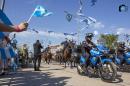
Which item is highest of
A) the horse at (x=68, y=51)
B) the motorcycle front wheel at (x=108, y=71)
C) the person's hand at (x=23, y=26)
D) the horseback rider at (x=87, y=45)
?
the horse at (x=68, y=51)

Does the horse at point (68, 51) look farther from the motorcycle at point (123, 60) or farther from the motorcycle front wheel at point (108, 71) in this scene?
the motorcycle front wheel at point (108, 71)

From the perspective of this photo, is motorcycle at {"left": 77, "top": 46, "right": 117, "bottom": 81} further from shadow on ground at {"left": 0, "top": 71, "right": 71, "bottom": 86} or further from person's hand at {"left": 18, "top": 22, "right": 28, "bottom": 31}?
person's hand at {"left": 18, "top": 22, "right": 28, "bottom": 31}

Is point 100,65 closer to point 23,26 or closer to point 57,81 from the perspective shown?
point 57,81

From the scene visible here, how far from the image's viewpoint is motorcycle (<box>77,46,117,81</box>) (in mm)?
12389

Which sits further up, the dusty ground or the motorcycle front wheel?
the motorcycle front wheel

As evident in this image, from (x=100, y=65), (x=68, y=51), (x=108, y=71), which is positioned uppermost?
(x=68, y=51)

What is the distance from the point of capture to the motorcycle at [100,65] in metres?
12.4

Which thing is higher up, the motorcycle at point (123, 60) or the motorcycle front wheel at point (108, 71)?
the motorcycle at point (123, 60)

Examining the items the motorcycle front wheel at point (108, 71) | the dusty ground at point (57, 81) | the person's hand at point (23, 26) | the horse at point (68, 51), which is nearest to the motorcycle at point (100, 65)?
the motorcycle front wheel at point (108, 71)

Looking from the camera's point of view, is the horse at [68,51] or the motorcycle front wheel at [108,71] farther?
the horse at [68,51]

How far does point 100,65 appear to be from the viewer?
13.0 m

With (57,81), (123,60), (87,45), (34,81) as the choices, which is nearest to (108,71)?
(57,81)

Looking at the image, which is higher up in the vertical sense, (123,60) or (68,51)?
(68,51)

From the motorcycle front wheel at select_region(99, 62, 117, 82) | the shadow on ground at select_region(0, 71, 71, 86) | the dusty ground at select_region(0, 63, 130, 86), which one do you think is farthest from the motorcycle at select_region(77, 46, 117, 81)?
the shadow on ground at select_region(0, 71, 71, 86)
